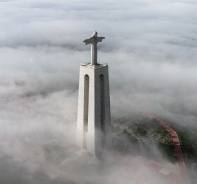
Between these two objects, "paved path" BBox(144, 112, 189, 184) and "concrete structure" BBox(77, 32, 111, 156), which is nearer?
"concrete structure" BBox(77, 32, 111, 156)

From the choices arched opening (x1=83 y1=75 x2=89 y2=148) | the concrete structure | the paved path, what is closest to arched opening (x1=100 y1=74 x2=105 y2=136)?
the concrete structure

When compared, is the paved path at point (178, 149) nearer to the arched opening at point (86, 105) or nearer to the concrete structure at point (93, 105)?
the concrete structure at point (93, 105)

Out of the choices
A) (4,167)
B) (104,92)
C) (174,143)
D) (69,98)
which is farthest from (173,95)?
(4,167)

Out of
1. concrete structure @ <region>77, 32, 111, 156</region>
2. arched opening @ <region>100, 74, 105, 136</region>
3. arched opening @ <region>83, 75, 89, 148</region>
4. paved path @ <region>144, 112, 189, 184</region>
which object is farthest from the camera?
paved path @ <region>144, 112, 189, 184</region>

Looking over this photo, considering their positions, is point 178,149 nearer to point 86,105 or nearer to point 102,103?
Answer: point 102,103

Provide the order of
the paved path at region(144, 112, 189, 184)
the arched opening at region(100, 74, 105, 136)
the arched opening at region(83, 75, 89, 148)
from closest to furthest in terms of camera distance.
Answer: the arched opening at region(83, 75, 89, 148)
the arched opening at region(100, 74, 105, 136)
the paved path at region(144, 112, 189, 184)

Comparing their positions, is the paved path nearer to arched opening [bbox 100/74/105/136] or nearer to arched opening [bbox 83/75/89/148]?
arched opening [bbox 100/74/105/136]

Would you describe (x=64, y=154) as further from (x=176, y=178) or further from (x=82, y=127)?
(x=176, y=178)

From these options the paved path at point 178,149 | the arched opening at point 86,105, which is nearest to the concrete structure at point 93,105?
the arched opening at point 86,105
